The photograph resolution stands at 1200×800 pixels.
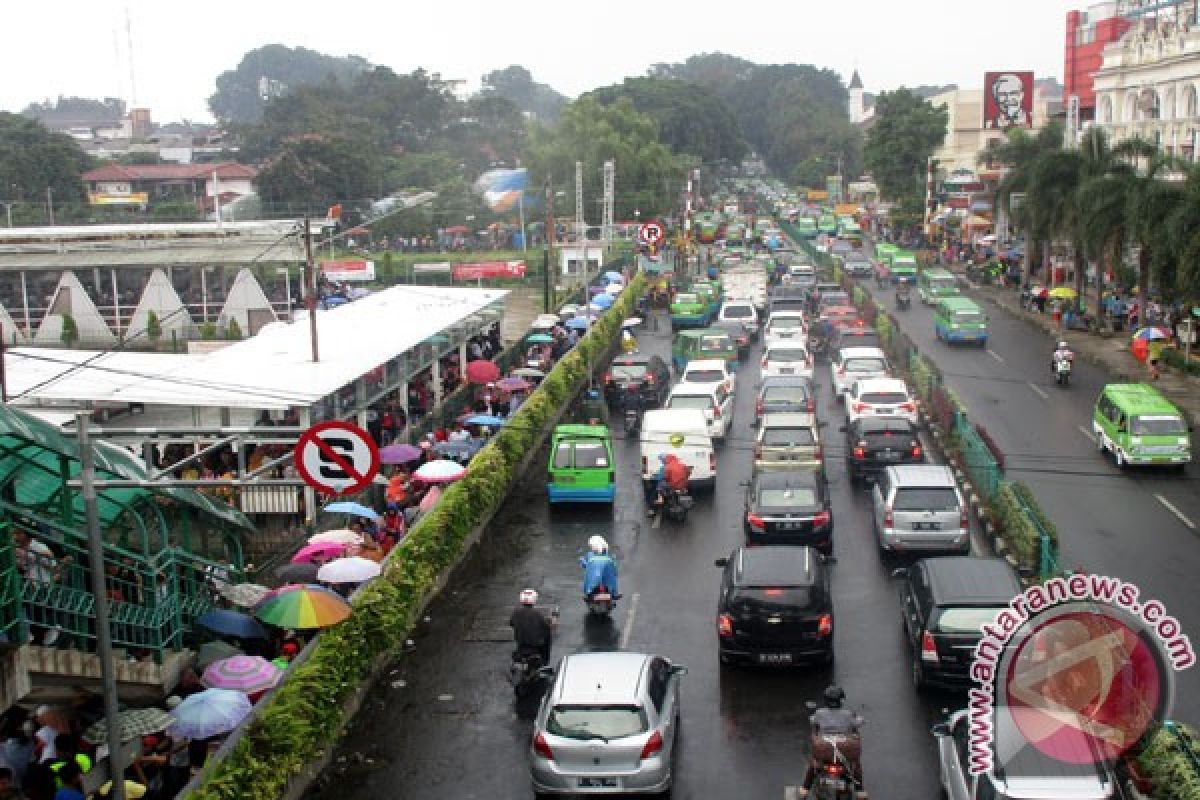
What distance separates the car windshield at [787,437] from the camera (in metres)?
25.2

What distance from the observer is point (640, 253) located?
74312 millimetres

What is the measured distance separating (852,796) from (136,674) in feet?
24.1

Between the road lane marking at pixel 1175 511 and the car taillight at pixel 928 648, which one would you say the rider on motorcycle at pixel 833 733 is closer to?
the car taillight at pixel 928 648

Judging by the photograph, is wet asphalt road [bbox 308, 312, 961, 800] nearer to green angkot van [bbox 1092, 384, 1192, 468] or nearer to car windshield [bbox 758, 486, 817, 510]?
car windshield [bbox 758, 486, 817, 510]

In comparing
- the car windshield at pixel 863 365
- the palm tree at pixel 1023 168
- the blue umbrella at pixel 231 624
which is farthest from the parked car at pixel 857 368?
the palm tree at pixel 1023 168

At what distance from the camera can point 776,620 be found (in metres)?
15.6

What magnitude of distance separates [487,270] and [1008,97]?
49.9m

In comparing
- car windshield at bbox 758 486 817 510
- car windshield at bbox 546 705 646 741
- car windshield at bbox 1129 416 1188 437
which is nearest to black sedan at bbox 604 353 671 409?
car windshield at bbox 1129 416 1188 437

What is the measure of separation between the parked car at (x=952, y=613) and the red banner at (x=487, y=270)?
174 feet

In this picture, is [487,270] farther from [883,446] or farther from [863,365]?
[883,446]

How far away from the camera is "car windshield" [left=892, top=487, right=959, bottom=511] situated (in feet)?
66.4

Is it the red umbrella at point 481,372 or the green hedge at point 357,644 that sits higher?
the red umbrella at point 481,372

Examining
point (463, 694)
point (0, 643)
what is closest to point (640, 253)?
point (463, 694)

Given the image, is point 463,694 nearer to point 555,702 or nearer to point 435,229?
point 555,702
